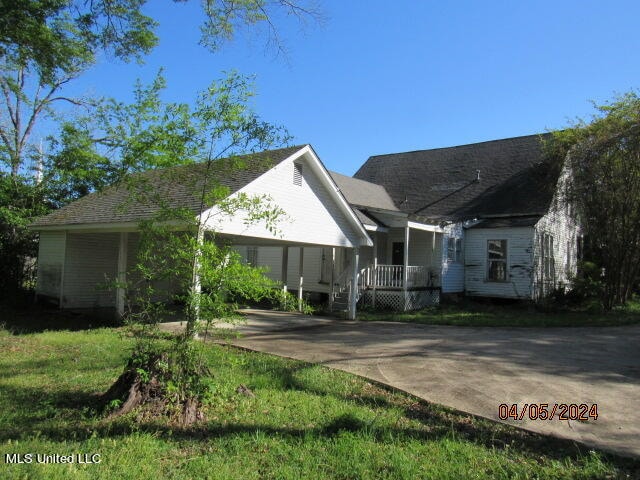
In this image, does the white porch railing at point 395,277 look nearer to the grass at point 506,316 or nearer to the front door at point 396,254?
the grass at point 506,316

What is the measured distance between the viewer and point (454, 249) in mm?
19984

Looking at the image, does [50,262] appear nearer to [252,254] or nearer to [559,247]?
[252,254]

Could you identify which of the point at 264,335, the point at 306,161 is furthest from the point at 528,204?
the point at 264,335

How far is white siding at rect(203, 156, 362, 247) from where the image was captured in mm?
11631

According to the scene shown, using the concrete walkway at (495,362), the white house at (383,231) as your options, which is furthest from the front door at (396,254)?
the concrete walkway at (495,362)

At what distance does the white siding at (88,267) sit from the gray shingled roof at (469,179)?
12797 mm

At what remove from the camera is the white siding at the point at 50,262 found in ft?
51.5

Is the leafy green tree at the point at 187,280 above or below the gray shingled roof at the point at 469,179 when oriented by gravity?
below

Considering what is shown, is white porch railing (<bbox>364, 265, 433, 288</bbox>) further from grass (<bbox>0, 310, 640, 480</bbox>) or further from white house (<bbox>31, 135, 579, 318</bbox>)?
grass (<bbox>0, 310, 640, 480</bbox>)

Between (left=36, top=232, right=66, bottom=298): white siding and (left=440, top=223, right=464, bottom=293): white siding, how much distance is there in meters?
14.3
